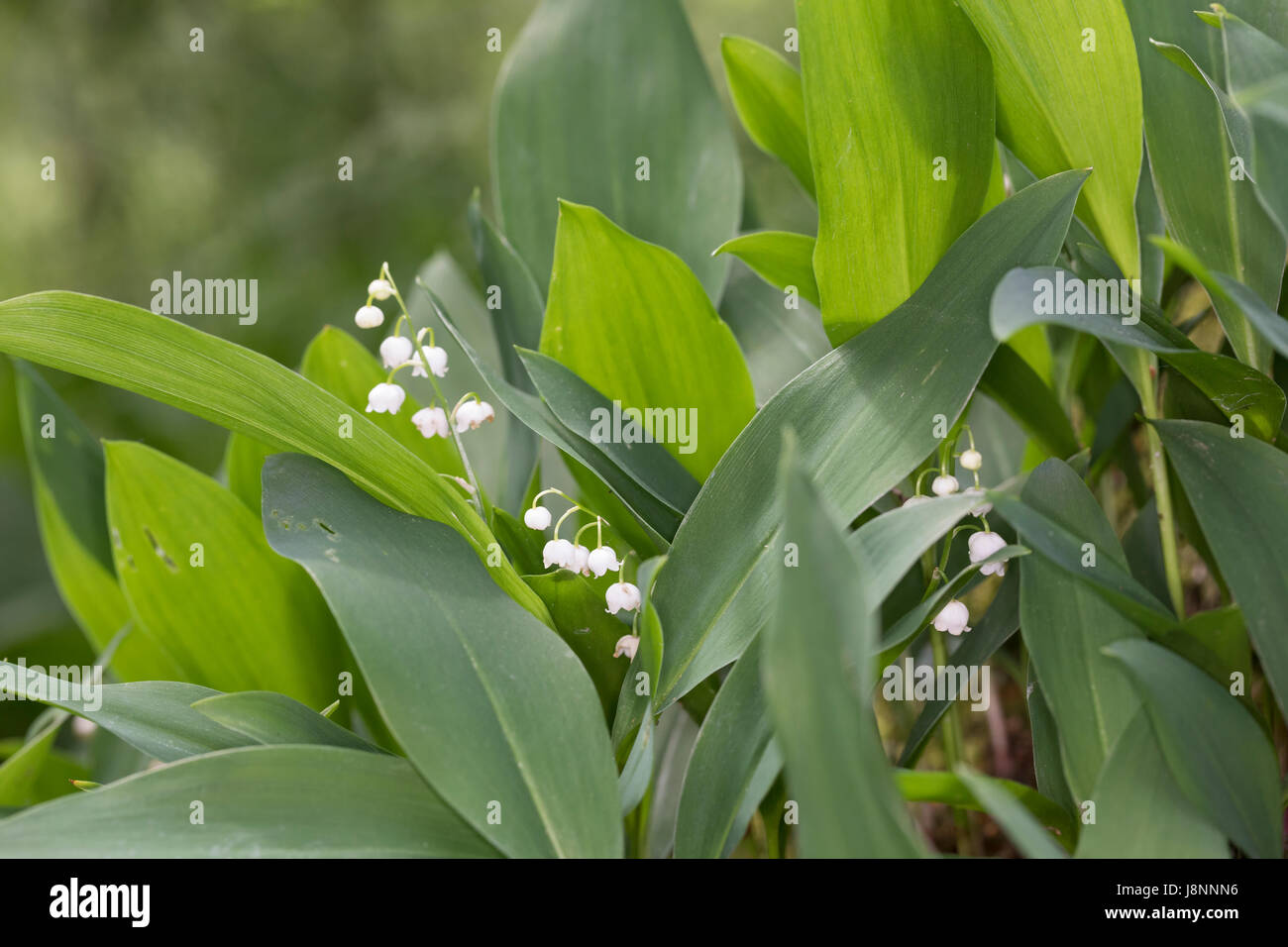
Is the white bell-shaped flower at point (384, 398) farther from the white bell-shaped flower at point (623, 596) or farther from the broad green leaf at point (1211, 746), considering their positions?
the broad green leaf at point (1211, 746)

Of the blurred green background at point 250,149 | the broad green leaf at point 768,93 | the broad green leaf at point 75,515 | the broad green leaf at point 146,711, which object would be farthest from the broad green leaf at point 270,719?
the blurred green background at point 250,149

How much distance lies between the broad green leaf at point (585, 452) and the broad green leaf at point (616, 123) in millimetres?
210

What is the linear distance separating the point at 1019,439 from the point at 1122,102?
0.30 meters

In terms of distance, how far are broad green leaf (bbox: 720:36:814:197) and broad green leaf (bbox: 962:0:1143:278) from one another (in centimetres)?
15

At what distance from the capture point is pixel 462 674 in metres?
0.41

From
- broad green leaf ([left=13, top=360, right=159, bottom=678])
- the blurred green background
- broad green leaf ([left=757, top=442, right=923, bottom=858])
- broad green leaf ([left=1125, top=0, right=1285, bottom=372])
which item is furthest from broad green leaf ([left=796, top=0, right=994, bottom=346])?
the blurred green background

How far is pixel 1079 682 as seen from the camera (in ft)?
1.37

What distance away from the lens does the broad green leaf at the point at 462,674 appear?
379mm

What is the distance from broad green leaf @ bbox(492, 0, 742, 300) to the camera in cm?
67

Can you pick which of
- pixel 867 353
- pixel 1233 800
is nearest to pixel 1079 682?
pixel 1233 800

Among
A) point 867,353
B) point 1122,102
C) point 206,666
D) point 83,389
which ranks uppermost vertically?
point 83,389

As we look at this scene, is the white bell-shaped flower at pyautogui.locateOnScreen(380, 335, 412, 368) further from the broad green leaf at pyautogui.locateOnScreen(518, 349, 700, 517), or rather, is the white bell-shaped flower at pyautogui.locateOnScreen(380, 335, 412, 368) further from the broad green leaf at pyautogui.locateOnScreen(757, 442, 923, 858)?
the broad green leaf at pyautogui.locateOnScreen(757, 442, 923, 858)
